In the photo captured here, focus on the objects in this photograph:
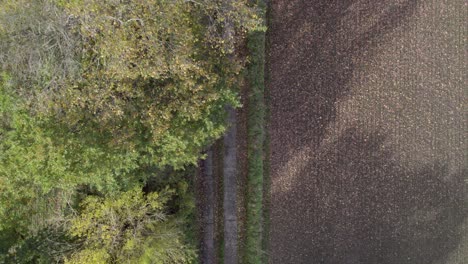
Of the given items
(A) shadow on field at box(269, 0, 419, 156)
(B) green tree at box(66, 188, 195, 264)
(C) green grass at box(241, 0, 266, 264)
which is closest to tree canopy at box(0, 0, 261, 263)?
(B) green tree at box(66, 188, 195, 264)

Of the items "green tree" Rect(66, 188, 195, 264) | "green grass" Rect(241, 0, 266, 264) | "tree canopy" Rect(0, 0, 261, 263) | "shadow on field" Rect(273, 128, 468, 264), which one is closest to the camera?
"tree canopy" Rect(0, 0, 261, 263)

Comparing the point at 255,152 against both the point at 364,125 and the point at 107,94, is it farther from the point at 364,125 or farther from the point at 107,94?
the point at 107,94

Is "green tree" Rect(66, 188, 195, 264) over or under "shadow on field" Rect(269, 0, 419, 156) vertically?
under

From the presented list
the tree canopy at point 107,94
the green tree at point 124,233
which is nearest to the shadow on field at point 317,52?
the tree canopy at point 107,94

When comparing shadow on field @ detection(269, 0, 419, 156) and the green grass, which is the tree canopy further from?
shadow on field @ detection(269, 0, 419, 156)

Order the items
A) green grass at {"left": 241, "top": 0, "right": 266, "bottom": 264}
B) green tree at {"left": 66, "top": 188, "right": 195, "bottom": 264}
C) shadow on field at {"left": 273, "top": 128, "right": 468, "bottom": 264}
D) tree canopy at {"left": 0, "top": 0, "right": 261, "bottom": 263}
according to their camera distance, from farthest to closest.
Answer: shadow on field at {"left": 273, "top": 128, "right": 468, "bottom": 264}
green grass at {"left": 241, "top": 0, "right": 266, "bottom": 264}
green tree at {"left": 66, "top": 188, "right": 195, "bottom": 264}
tree canopy at {"left": 0, "top": 0, "right": 261, "bottom": 263}

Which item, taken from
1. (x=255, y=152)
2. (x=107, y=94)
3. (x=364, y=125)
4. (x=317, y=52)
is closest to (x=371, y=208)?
(x=364, y=125)

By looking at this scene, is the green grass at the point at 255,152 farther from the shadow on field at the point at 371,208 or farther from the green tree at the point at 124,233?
the green tree at the point at 124,233
